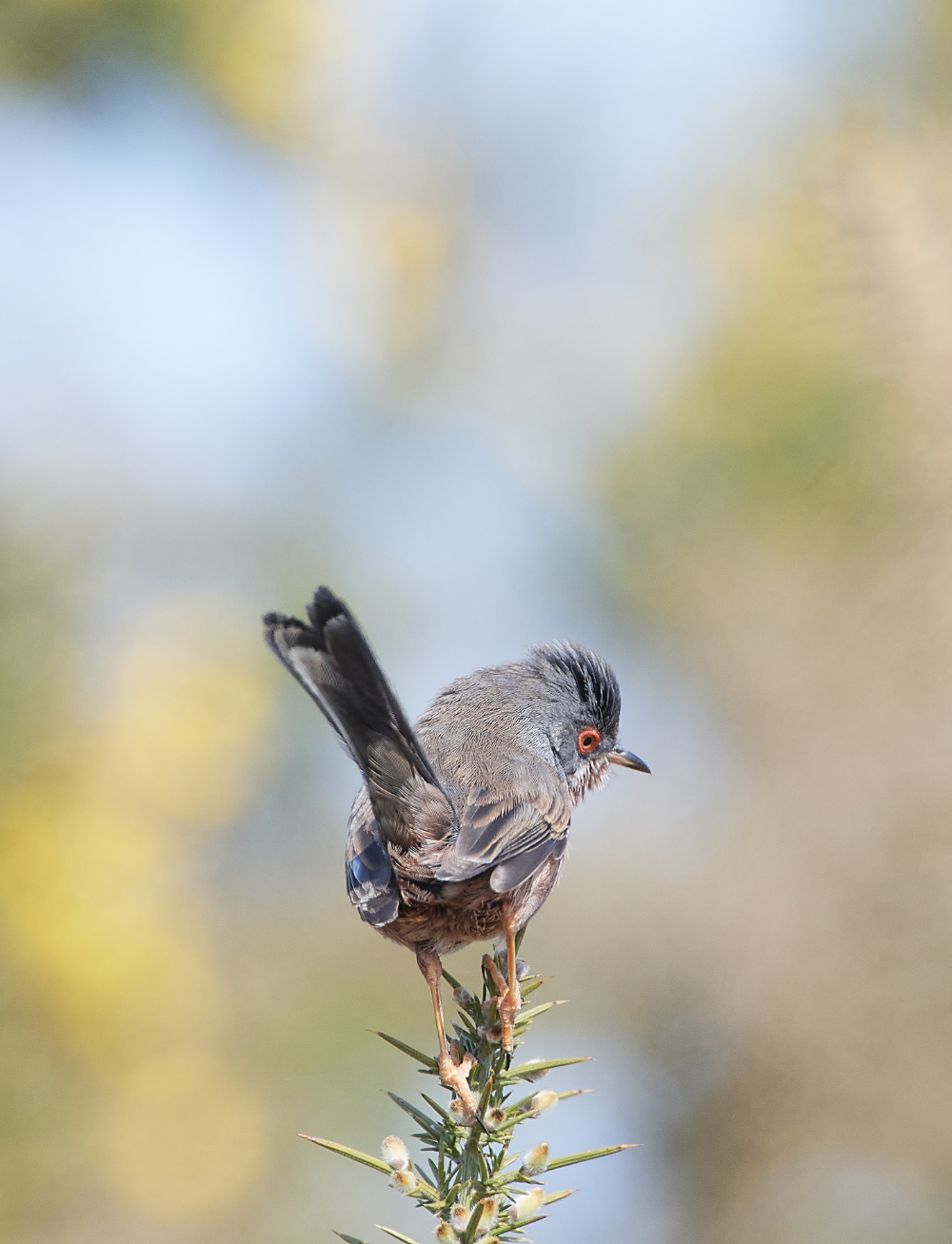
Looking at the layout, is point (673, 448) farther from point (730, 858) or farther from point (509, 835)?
point (509, 835)

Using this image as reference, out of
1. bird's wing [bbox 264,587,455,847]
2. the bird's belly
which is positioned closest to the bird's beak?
the bird's belly

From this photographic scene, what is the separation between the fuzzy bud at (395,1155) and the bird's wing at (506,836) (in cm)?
89

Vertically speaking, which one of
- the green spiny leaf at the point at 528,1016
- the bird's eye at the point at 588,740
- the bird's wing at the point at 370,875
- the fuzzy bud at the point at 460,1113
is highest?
the bird's eye at the point at 588,740

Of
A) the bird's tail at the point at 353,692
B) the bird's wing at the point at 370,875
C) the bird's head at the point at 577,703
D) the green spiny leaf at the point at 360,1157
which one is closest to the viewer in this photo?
the green spiny leaf at the point at 360,1157

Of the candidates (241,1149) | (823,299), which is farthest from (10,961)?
(823,299)

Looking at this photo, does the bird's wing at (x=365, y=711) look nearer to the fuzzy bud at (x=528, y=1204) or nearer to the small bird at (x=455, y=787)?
the small bird at (x=455, y=787)

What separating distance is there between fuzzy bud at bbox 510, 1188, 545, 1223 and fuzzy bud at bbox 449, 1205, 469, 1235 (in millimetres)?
61

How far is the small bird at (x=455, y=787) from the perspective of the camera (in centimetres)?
185

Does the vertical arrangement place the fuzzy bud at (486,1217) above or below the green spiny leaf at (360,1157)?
below

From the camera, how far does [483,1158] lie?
1.38 m

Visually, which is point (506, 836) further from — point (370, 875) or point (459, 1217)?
point (459, 1217)

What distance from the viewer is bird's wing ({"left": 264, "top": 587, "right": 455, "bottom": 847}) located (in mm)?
1781

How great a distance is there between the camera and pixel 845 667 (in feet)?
16.4

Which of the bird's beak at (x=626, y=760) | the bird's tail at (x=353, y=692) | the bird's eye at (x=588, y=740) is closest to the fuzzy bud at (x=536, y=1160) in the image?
the bird's tail at (x=353, y=692)
